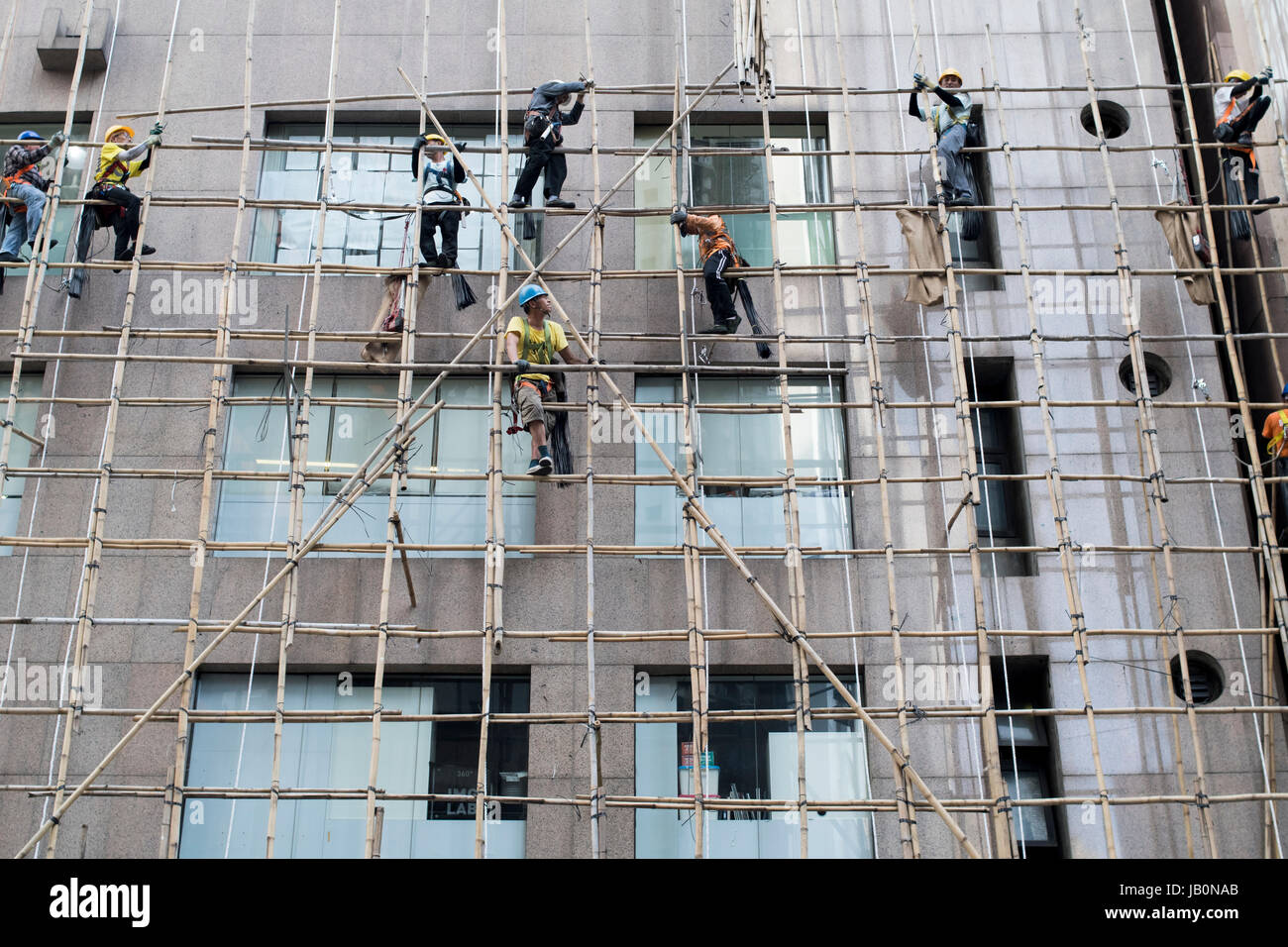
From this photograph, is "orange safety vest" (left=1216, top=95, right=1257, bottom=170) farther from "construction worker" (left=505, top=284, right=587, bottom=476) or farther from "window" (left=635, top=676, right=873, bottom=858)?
"construction worker" (left=505, top=284, right=587, bottom=476)

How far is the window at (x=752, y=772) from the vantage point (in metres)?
14.8

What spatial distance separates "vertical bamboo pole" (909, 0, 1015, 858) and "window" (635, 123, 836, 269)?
1503mm

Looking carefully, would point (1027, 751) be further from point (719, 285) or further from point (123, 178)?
point (123, 178)

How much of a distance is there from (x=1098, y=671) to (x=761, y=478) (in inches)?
153

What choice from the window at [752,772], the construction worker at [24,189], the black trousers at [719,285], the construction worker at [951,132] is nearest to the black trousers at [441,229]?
the black trousers at [719,285]

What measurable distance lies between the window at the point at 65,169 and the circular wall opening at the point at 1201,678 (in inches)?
502

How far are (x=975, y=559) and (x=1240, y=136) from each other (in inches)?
241

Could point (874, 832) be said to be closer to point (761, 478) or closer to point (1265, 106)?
point (761, 478)

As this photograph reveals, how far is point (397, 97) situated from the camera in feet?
58.2

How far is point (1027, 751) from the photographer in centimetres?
1547

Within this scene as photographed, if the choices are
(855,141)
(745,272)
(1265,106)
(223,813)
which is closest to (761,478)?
(745,272)

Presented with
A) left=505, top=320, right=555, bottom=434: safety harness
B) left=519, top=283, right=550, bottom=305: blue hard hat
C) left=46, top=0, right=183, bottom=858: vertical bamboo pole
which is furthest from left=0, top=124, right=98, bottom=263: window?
left=505, top=320, right=555, bottom=434: safety harness

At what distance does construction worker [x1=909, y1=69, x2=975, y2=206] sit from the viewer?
16.8m

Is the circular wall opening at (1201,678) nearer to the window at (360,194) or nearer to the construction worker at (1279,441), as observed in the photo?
the construction worker at (1279,441)
